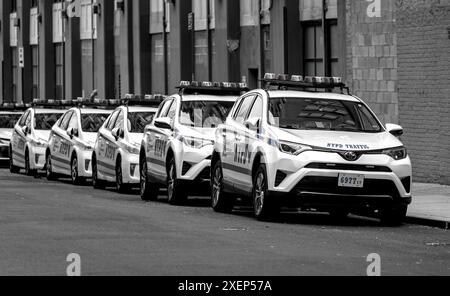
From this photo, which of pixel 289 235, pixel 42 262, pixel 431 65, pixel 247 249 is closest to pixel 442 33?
pixel 431 65

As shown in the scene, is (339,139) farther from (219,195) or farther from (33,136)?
(33,136)

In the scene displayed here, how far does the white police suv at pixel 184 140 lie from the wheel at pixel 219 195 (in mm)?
1080

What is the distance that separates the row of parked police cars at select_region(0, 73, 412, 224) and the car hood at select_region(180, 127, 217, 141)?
15 mm

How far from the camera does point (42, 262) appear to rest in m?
13.0

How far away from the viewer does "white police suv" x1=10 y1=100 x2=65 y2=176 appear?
3453 centimetres

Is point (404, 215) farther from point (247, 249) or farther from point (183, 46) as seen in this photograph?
point (183, 46)

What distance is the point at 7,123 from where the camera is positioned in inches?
1639

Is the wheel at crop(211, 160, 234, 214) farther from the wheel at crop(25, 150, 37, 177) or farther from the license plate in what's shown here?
the wheel at crop(25, 150, 37, 177)

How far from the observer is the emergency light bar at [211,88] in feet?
79.4

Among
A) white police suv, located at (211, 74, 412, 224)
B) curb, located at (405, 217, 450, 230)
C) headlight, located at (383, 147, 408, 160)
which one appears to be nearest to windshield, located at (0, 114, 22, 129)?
white police suv, located at (211, 74, 412, 224)

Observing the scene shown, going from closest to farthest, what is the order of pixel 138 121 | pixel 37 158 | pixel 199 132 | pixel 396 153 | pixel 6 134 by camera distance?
pixel 396 153 < pixel 199 132 < pixel 138 121 < pixel 37 158 < pixel 6 134

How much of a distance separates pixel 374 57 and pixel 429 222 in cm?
1099

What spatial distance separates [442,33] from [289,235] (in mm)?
10624

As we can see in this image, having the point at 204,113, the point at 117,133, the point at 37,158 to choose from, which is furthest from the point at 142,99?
the point at 37,158
